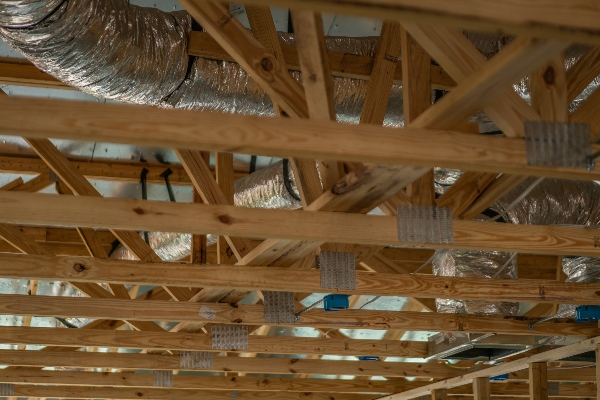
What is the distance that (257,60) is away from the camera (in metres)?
3.23

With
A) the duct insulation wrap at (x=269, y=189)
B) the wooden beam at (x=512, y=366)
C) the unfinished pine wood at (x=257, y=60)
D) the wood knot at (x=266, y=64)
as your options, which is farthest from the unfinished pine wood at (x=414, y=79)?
the wooden beam at (x=512, y=366)

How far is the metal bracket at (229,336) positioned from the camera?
19.2 feet

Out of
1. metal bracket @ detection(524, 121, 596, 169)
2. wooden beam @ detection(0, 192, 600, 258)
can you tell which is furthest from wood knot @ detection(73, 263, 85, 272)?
metal bracket @ detection(524, 121, 596, 169)

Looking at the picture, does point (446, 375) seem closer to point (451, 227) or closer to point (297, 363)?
point (297, 363)

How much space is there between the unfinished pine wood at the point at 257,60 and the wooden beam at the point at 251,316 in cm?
248

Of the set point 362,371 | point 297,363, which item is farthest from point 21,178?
point 362,371

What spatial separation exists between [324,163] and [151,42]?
2.98ft

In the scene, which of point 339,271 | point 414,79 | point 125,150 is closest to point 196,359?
point 125,150

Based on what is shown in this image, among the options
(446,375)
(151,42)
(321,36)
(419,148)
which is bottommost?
(446,375)

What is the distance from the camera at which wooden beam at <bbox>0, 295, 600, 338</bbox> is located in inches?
206

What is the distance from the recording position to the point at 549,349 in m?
6.46

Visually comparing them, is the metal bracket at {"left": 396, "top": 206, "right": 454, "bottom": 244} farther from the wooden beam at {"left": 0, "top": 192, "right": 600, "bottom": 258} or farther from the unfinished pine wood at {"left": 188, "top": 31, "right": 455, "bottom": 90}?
the unfinished pine wood at {"left": 188, "top": 31, "right": 455, "bottom": 90}

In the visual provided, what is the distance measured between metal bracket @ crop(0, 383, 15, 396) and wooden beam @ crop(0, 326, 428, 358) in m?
2.12

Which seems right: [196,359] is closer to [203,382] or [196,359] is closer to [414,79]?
[203,382]
